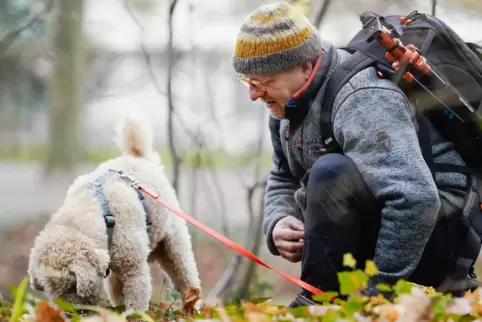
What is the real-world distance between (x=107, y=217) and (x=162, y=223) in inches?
18.9

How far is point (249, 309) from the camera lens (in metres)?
2.29

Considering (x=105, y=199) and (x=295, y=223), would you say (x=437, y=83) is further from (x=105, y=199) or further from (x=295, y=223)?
(x=105, y=199)

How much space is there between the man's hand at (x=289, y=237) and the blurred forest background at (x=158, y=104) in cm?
108

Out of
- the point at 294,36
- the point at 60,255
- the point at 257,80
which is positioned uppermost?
the point at 294,36

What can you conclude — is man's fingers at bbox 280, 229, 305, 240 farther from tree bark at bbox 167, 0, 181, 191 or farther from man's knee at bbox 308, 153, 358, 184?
tree bark at bbox 167, 0, 181, 191

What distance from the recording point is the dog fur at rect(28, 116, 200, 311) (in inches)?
129

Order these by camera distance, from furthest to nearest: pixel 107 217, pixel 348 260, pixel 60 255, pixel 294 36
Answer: pixel 107 217 → pixel 60 255 → pixel 294 36 → pixel 348 260

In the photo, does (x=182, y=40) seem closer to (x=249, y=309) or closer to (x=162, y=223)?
(x=162, y=223)

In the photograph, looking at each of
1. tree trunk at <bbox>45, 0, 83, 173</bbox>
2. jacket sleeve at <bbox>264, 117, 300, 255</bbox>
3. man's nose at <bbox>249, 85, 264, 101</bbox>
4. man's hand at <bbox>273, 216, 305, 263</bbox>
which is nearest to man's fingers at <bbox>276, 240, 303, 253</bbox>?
man's hand at <bbox>273, 216, 305, 263</bbox>

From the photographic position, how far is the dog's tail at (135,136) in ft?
13.3

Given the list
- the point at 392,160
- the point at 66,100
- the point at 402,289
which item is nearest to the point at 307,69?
the point at 392,160

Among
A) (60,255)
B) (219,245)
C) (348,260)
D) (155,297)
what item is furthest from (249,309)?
(219,245)

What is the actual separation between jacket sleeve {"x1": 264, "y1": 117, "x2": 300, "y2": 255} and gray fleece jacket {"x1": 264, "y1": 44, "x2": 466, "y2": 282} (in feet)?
1.72

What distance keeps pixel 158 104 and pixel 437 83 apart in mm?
9843
